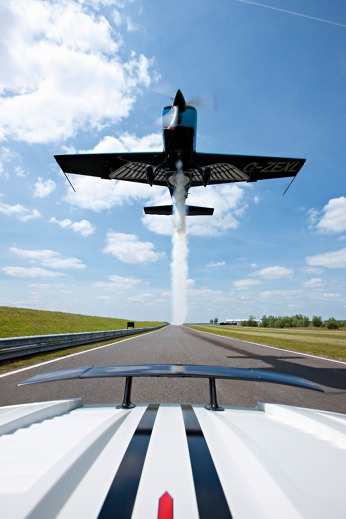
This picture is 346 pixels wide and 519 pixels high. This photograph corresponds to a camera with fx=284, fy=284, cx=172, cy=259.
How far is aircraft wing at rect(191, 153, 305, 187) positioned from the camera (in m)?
15.5

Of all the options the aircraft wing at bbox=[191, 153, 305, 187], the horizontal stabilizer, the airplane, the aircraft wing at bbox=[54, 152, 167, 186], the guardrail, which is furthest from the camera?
the horizontal stabilizer

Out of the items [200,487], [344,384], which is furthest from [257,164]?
[200,487]

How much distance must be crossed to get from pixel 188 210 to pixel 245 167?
14.4ft

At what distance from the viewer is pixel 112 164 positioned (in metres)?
16.7

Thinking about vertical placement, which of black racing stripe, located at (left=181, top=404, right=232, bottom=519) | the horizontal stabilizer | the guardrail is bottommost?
black racing stripe, located at (left=181, top=404, right=232, bottom=519)

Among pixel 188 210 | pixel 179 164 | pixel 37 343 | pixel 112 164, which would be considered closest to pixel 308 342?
pixel 188 210

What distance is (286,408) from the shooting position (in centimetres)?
243

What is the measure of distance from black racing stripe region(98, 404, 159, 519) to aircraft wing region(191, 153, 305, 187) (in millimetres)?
14655

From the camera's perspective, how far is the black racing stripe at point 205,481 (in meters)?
1.00

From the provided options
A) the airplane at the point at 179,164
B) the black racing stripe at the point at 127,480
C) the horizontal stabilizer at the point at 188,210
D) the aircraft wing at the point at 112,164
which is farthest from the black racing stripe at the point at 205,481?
the horizontal stabilizer at the point at 188,210

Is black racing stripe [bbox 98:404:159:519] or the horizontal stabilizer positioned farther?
the horizontal stabilizer

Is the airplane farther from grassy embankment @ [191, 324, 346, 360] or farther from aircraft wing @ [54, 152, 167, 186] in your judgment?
grassy embankment @ [191, 324, 346, 360]

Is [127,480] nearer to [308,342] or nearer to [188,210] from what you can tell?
[188,210]

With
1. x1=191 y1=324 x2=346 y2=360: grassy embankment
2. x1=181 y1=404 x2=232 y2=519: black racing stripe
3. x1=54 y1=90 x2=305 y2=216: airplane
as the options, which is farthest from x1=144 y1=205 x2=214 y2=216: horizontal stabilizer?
x1=181 y1=404 x2=232 y2=519: black racing stripe
